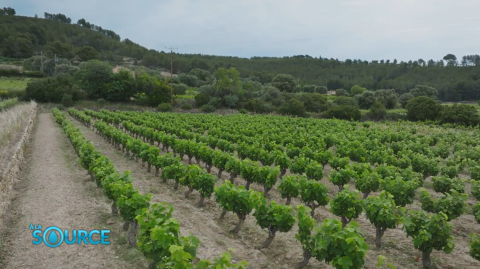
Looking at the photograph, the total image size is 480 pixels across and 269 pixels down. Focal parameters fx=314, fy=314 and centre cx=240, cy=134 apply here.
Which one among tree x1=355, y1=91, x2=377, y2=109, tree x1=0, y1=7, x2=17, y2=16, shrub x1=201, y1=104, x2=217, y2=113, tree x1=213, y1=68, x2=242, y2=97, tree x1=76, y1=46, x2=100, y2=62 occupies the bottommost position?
shrub x1=201, y1=104, x2=217, y2=113

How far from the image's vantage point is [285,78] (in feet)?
307

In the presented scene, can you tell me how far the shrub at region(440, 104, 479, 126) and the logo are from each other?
182ft

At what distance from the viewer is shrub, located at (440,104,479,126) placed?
48.3 meters

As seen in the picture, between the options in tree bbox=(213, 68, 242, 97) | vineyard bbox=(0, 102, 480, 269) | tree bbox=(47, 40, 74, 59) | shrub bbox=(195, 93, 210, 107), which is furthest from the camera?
tree bbox=(47, 40, 74, 59)

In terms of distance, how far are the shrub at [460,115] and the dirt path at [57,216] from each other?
→ 53.9 meters

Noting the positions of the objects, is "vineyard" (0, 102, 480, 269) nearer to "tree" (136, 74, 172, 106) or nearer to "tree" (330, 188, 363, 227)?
"tree" (330, 188, 363, 227)

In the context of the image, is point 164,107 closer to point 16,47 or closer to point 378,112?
point 378,112


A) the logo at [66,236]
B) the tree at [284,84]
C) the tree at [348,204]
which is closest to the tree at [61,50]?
the tree at [284,84]

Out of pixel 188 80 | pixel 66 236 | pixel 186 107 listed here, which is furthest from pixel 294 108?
pixel 66 236

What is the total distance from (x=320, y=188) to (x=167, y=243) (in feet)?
17.7

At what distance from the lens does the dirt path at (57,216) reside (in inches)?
294

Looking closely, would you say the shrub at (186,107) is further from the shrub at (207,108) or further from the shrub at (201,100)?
the shrub at (207,108)

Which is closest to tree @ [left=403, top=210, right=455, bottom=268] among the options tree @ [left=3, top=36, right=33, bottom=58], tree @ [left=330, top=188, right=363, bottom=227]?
tree @ [left=330, top=188, right=363, bottom=227]

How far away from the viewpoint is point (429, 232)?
712 centimetres
